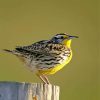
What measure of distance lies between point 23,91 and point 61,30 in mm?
2977

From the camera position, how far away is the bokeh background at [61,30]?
5602mm

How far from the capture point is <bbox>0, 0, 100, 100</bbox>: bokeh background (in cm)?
560

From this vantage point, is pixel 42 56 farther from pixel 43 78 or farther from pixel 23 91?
pixel 23 91

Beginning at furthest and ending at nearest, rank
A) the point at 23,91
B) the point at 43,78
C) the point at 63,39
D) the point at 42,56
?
the point at 63,39, the point at 43,78, the point at 42,56, the point at 23,91

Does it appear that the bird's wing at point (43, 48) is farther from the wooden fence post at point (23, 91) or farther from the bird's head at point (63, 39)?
the wooden fence post at point (23, 91)

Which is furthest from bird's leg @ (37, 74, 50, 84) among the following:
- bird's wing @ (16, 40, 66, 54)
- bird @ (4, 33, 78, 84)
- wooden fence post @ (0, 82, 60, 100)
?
wooden fence post @ (0, 82, 60, 100)

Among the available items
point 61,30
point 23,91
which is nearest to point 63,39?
point 23,91

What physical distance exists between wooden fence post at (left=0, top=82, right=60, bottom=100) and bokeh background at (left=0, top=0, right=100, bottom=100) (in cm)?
223

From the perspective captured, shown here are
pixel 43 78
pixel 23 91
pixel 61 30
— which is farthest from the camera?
pixel 61 30

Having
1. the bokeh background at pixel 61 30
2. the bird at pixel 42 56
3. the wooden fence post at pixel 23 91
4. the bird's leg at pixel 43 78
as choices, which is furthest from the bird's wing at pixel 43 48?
the bokeh background at pixel 61 30

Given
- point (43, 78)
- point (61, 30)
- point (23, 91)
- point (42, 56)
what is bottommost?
point (23, 91)

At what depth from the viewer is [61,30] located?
6.09 m

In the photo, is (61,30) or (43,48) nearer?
(43,48)

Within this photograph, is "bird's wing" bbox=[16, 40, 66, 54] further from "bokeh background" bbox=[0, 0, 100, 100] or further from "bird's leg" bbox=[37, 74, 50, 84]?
"bokeh background" bbox=[0, 0, 100, 100]
